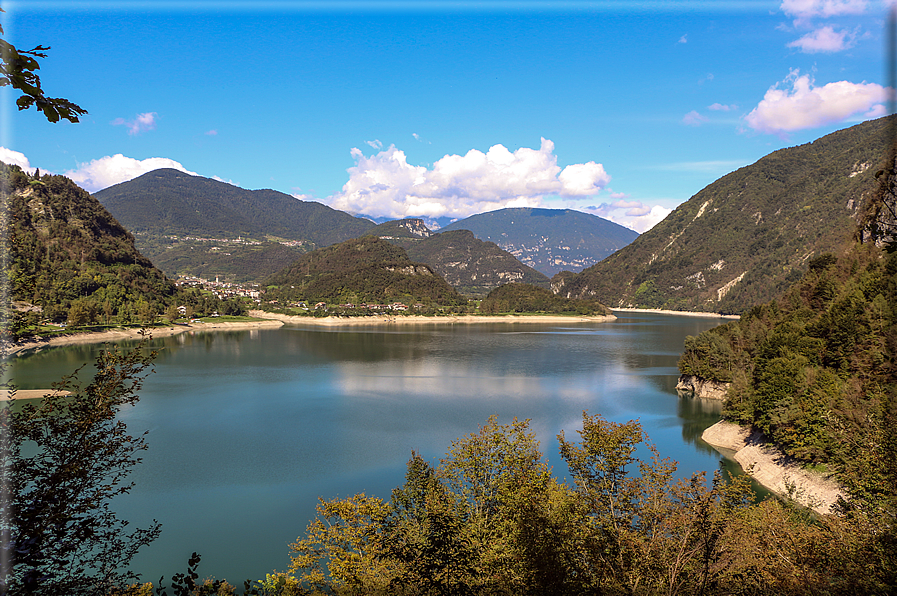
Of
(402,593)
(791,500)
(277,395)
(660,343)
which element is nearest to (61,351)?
(277,395)

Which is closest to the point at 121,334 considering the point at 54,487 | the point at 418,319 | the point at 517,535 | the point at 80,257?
the point at 80,257

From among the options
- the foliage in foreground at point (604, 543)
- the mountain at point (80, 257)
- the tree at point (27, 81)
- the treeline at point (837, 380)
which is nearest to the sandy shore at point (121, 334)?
the mountain at point (80, 257)

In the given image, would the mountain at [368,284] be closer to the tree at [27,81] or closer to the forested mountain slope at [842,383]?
the forested mountain slope at [842,383]

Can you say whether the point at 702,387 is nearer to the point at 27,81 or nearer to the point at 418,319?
the point at 27,81

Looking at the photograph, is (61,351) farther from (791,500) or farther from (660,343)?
(660,343)

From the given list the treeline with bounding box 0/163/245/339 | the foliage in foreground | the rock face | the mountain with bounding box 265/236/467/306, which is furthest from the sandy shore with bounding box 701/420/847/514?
the mountain with bounding box 265/236/467/306

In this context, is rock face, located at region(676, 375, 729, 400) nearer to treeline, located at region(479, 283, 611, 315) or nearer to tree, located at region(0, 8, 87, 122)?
tree, located at region(0, 8, 87, 122)
